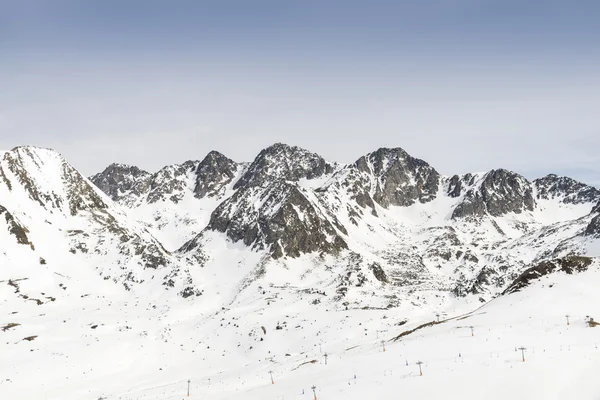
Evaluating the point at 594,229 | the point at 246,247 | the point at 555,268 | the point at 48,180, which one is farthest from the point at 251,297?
the point at 594,229

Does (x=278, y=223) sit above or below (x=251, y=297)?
above

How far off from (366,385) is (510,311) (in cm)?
2706

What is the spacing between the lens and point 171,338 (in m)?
80.6

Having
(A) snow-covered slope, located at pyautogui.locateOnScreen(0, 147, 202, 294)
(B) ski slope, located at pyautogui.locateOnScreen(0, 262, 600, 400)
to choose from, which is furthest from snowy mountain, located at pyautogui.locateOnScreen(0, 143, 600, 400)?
(A) snow-covered slope, located at pyautogui.locateOnScreen(0, 147, 202, 294)

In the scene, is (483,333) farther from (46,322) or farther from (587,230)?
(587,230)

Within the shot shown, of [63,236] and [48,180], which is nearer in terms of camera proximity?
[63,236]

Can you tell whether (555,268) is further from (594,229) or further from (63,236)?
(63,236)

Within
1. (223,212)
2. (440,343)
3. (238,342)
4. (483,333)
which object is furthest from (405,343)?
(223,212)

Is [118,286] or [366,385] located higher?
[118,286]

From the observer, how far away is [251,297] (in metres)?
106

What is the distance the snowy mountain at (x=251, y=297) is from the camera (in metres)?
45.6

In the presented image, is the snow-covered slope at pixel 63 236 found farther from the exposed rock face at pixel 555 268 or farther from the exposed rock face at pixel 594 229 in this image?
the exposed rock face at pixel 594 229

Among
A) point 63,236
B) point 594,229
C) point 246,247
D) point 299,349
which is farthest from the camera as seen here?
point 594,229

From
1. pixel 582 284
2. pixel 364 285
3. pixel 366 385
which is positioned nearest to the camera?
pixel 366 385
